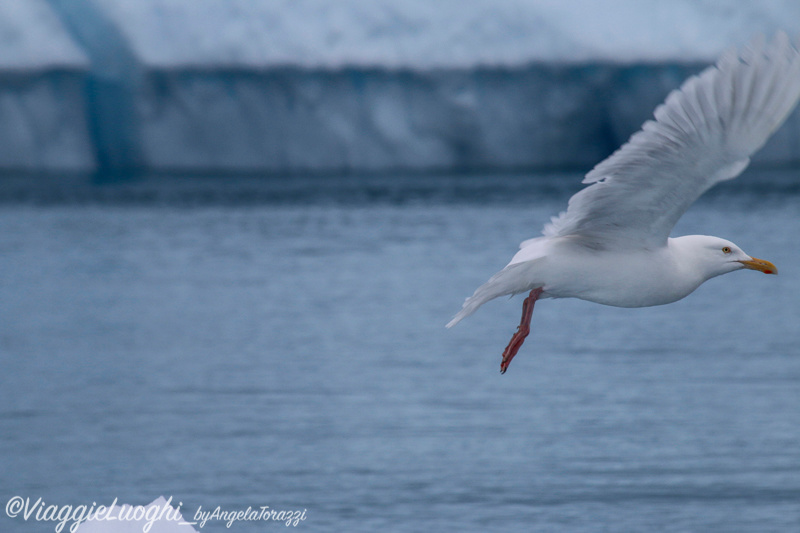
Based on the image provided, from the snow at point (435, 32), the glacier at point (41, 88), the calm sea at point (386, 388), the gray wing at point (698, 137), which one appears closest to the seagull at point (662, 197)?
the gray wing at point (698, 137)

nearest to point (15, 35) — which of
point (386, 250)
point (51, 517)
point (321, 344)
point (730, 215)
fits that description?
point (386, 250)

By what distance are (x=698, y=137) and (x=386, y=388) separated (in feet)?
26.4

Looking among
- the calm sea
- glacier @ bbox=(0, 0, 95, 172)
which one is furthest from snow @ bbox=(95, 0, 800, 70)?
the calm sea

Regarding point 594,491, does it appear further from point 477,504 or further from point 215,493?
point 215,493

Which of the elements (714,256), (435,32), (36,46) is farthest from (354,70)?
(714,256)

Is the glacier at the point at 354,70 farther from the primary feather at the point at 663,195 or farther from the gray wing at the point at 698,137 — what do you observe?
the gray wing at the point at 698,137

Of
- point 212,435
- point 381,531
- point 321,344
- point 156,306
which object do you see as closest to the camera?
point 381,531

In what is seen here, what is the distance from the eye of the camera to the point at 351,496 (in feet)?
31.1

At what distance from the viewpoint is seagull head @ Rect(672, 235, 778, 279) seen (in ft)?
19.3

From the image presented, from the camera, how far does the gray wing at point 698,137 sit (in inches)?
192

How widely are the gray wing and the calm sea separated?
377 cm

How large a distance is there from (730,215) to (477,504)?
58.8 feet

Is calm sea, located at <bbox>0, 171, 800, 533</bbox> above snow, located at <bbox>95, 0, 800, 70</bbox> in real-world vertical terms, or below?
below

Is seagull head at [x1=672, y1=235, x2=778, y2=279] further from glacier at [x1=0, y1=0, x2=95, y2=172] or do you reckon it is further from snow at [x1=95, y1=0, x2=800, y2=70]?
glacier at [x1=0, y1=0, x2=95, y2=172]
